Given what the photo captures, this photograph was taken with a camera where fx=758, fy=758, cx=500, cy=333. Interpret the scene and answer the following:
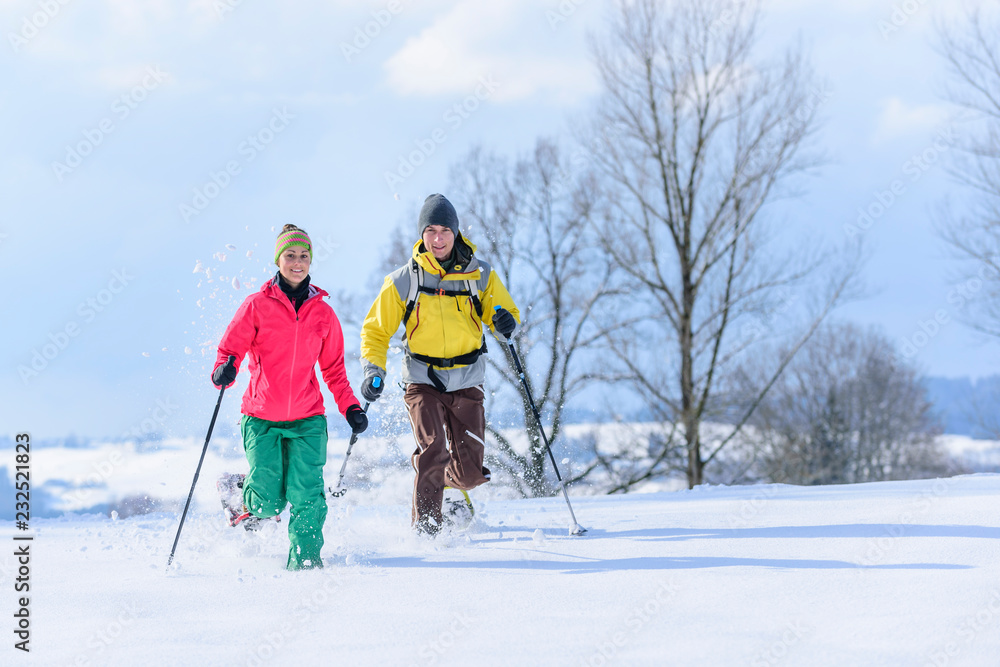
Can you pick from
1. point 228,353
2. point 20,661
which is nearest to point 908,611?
point 20,661

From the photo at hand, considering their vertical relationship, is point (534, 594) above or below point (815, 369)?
below

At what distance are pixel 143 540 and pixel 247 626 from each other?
2.82m

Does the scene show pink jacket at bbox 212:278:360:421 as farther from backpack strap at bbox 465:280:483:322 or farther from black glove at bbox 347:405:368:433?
backpack strap at bbox 465:280:483:322

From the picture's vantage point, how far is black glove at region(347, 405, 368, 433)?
14.3 ft

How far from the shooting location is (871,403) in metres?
32.2

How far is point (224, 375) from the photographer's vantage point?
423 centimetres

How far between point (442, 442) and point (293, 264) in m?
1.42

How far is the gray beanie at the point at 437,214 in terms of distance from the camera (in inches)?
187

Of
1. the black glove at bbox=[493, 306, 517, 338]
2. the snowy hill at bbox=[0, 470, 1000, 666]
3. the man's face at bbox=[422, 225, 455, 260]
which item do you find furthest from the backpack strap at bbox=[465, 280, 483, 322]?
the snowy hill at bbox=[0, 470, 1000, 666]

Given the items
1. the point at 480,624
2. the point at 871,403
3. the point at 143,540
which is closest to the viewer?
the point at 480,624

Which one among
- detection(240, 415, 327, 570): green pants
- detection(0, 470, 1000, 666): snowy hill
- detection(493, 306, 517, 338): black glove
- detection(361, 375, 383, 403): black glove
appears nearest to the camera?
detection(0, 470, 1000, 666): snowy hill

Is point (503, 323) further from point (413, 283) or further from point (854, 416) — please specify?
point (854, 416)

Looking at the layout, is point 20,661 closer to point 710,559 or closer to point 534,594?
point 534,594

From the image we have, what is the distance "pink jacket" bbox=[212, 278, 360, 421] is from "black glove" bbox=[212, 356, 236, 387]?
0.15 feet
